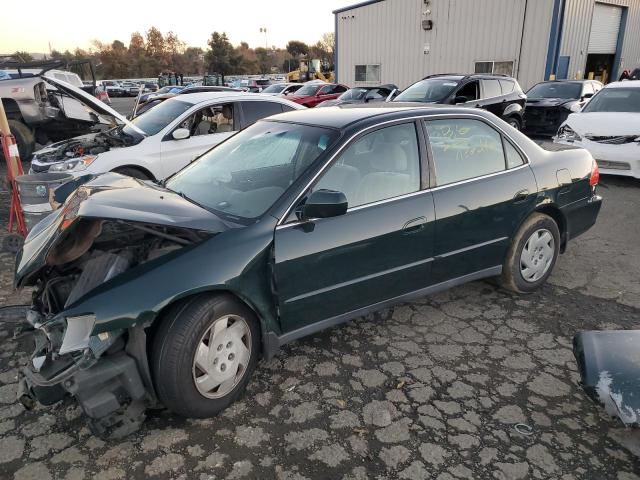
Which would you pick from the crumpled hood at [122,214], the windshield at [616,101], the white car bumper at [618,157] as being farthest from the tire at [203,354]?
the windshield at [616,101]

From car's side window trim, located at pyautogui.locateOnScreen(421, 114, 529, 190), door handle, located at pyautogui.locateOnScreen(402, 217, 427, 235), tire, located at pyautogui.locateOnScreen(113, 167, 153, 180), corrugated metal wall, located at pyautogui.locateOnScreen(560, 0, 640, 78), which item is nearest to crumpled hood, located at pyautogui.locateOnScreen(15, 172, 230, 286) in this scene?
door handle, located at pyautogui.locateOnScreen(402, 217, 427, 235)

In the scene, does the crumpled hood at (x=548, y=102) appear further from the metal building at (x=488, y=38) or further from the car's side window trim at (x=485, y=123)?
the car's side window trim at (x=485, y=123)

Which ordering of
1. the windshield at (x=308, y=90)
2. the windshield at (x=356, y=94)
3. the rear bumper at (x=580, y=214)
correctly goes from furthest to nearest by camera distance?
1. the windshield at (x=308, y=90)
2. the windshield at (x=356, y=94)
3. the rear bumper at (x=580, y=214)

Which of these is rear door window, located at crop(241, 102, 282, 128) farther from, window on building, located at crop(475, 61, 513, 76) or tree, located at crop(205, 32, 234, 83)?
tree, located at crop(205, 32, 234, 83)

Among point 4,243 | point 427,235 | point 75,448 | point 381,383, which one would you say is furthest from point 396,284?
point 4,243

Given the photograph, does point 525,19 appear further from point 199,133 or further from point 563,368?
point 563,368

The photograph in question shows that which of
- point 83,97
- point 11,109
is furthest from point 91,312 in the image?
point 11,109

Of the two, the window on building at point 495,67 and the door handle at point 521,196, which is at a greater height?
the window on building at point 495,67

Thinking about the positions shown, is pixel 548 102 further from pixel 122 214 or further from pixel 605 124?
pixel 122 214

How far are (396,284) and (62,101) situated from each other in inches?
384

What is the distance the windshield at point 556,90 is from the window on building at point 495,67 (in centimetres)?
579

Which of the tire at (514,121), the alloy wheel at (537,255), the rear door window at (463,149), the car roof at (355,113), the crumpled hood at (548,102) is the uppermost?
the car roof at (355,113)

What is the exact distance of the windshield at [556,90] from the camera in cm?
1266

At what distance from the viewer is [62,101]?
33.5ft
